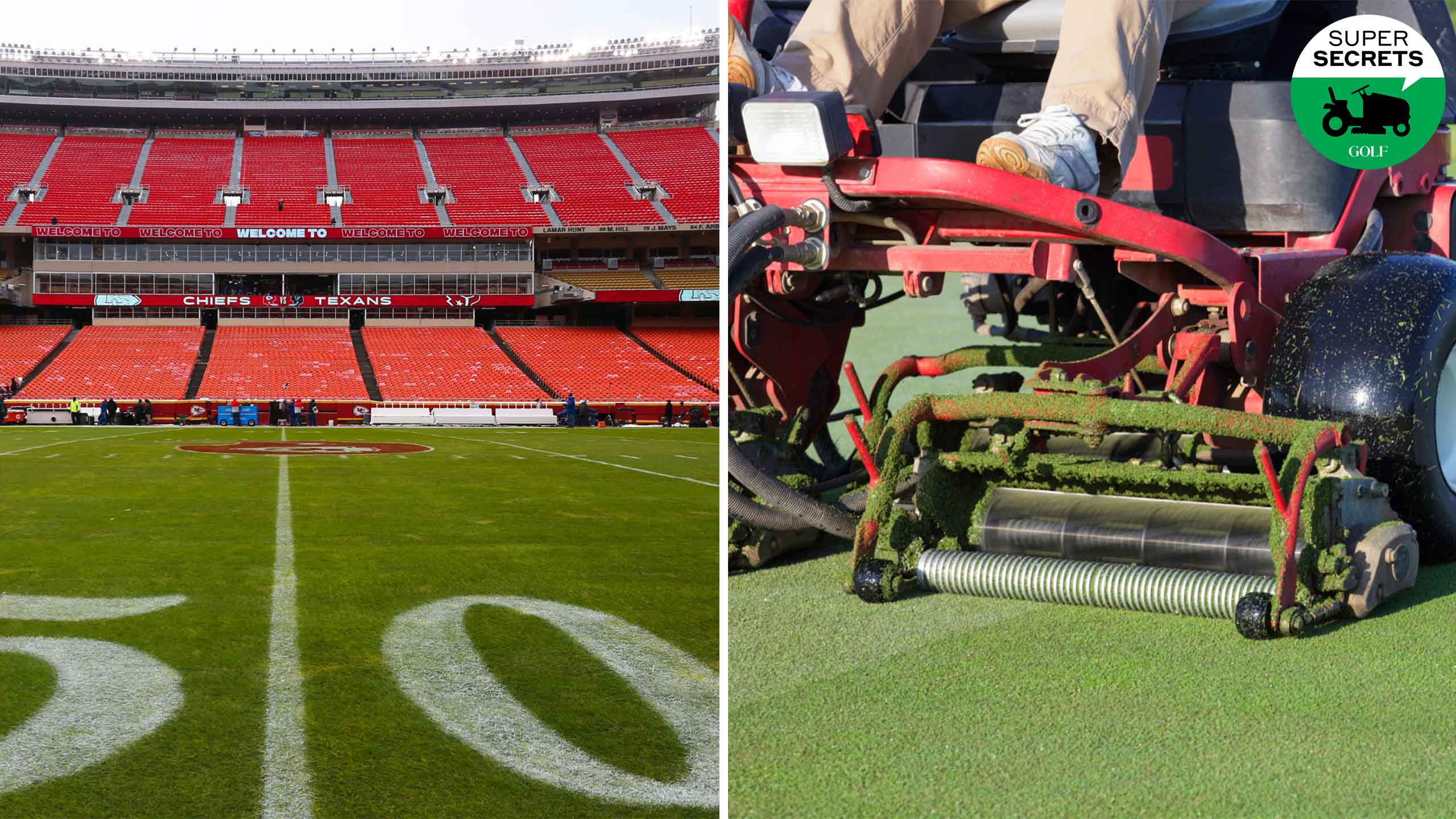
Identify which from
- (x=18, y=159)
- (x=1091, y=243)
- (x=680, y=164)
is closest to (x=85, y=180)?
(x=18, y=159)

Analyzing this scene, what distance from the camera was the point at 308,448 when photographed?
22062 mm

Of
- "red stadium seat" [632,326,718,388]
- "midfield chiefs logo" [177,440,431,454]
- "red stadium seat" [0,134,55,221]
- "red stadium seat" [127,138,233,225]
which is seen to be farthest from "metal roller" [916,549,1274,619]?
"red stadium seat" [0,134,55,221]

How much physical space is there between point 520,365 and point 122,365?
439 inches

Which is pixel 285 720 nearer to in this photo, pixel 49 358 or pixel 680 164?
pixel 49 358

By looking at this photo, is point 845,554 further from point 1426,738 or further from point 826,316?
point 1426,738

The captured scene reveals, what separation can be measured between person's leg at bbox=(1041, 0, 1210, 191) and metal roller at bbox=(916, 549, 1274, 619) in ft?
4.06

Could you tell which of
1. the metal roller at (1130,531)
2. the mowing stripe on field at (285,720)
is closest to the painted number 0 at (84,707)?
the mowing stripe on field at (285,720)

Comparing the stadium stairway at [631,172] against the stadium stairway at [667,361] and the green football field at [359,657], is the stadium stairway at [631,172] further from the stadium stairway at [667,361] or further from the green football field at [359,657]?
the green football field at [359,657]

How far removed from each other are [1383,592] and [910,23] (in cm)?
237

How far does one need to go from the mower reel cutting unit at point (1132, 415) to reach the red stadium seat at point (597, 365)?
32.5 m

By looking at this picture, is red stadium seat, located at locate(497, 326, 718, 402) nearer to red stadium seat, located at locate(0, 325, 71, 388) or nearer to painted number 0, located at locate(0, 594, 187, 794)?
red stadium seat, located at locate(0, 325, 71, 388)

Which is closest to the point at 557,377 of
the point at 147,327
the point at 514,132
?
the point at 147,327

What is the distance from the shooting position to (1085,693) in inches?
131

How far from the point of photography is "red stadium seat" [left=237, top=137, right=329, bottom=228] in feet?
154
